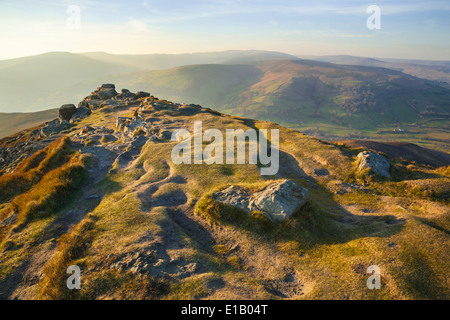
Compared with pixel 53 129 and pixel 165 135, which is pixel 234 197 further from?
pixel 53 129

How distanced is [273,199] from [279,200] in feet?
1.74

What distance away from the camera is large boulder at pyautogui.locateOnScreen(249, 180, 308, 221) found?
2066 cm

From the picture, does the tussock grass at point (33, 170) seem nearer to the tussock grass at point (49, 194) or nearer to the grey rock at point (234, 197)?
the tussock grass at point (49, 194)

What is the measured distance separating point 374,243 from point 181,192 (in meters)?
19.4

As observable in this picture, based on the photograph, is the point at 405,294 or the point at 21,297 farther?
the point at 21,297

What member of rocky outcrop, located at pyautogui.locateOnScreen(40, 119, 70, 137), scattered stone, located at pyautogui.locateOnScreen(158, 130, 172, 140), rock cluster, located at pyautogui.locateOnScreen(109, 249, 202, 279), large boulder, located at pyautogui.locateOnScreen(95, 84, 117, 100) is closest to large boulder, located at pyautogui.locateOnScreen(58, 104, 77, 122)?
rocky outcrop, located at pyautogui.locateOnScreen(40, 119, 70, 137)

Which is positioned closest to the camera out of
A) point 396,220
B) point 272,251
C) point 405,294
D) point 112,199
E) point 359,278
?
point 405,294

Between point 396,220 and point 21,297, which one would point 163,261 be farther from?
point 396,220

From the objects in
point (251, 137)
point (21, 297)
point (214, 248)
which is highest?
point (251, 137)

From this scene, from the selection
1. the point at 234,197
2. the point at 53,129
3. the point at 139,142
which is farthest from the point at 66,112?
the point at 234,197

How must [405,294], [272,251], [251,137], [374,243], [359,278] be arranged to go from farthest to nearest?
[251,137] → [272,251] → [374,243] → [359,278] → [405,294]

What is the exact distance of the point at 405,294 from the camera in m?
13.6

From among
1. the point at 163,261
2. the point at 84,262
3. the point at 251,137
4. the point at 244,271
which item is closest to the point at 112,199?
the point at 84,262

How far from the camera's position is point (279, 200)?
21203mm
